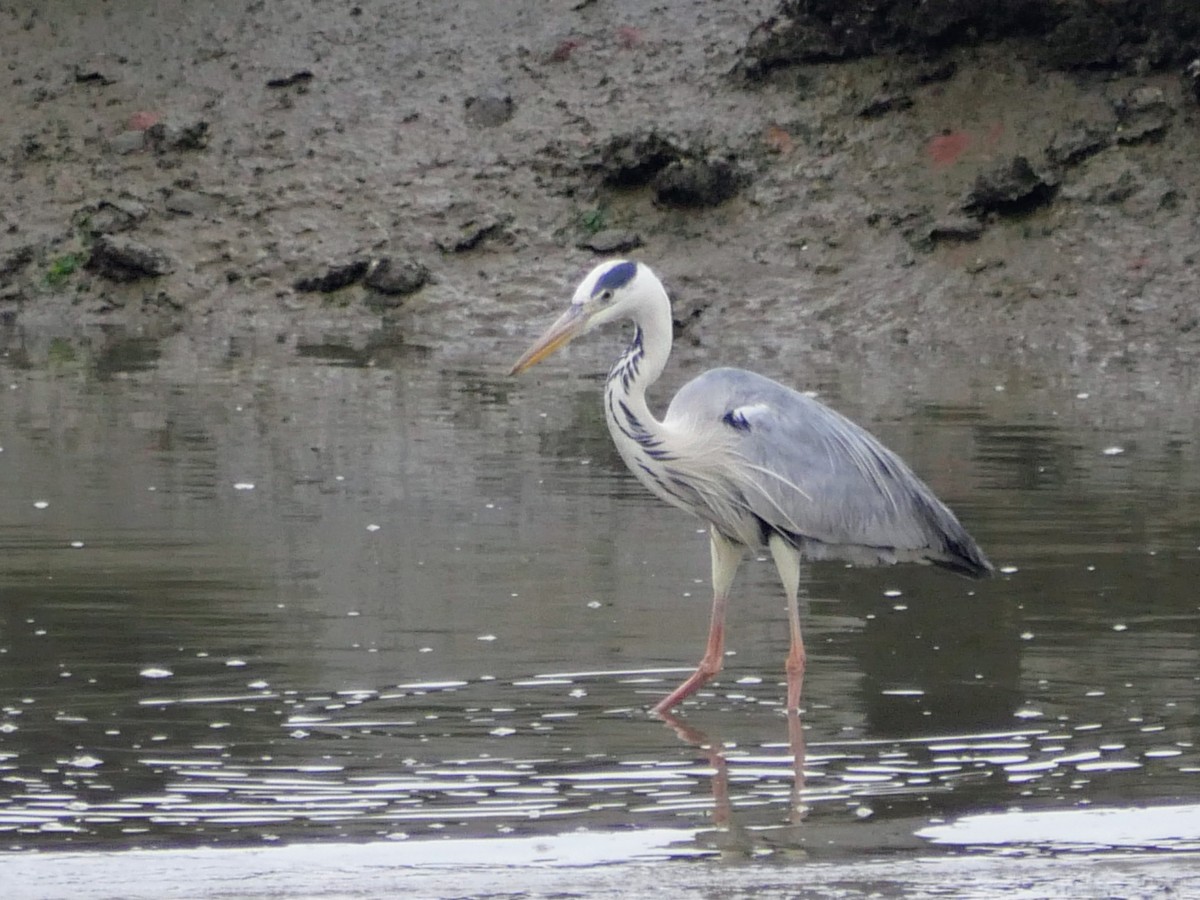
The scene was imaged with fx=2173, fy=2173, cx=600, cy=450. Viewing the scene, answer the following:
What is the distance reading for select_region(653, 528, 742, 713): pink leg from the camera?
665 centimetres

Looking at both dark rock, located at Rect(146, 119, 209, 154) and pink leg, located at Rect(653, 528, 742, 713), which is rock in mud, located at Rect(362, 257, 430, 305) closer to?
dark rock, located at Rect(146, 119, 209, 154)

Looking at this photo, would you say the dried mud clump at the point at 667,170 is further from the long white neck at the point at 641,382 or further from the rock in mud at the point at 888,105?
the long white neck at the point at 641,382

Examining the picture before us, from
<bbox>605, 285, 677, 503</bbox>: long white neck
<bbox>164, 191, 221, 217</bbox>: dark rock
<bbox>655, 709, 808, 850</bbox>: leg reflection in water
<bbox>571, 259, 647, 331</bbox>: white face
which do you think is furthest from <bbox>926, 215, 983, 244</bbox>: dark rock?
<bbox>655, 709, 808, 850</bbox>: leg reflection in water

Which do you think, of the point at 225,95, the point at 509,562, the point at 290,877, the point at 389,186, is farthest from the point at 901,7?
the point at 290,877

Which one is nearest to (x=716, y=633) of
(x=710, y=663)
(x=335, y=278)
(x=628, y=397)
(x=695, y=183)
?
(x=710, y=663)

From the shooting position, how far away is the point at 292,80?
21.5m

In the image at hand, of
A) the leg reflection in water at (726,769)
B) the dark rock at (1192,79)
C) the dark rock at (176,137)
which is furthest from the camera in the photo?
the dark rock at (176,137)

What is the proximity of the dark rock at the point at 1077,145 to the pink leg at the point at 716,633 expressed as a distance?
41.0ft

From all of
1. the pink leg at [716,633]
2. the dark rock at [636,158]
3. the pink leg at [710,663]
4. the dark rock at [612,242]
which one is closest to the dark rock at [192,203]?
the dark rock at [612,242]

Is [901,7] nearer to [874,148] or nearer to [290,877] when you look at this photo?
[874,148]

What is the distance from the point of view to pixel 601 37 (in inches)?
850

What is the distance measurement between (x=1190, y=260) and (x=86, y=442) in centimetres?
989

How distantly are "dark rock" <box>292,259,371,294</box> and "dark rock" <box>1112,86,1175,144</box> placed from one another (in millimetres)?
6737

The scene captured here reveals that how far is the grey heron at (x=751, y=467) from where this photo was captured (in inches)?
272
